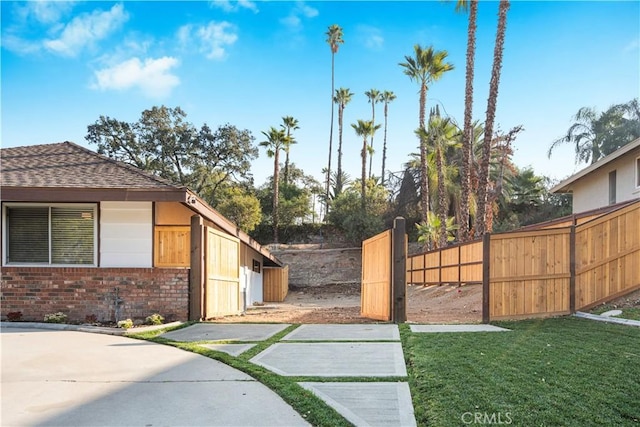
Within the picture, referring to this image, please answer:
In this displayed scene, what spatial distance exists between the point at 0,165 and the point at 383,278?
9.08m

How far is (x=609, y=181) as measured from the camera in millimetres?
17734

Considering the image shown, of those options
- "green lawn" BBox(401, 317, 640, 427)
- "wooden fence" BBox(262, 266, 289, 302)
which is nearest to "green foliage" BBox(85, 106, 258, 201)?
"wooden fence" BBox(262, 266, 289, 302)

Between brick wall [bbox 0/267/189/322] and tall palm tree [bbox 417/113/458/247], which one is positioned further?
tall palm tree [bbox 417/113/458/247]

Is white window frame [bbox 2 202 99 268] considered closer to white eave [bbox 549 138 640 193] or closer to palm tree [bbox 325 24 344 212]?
white eave [bbox 549 138 640 193]

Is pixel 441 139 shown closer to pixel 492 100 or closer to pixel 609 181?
pixel 492 100

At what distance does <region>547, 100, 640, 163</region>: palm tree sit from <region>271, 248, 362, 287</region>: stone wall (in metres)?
13.9

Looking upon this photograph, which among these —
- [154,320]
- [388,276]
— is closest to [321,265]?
[388,276]

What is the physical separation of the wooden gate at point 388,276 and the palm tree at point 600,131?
21.8 m

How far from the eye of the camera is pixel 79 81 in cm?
1579

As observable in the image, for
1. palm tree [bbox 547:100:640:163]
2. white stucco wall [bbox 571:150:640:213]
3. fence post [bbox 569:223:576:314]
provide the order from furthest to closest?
1. palm tree [bbox 547:100:640:163]
2. white stucco wall [bbox 571:150:640:213]
3. fence post [bbox 569:223:576:314]

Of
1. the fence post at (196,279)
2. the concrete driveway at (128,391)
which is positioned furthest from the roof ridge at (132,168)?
the concrete driveway at (128,391)

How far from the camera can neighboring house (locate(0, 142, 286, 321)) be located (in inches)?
379

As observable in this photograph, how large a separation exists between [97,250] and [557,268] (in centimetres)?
908

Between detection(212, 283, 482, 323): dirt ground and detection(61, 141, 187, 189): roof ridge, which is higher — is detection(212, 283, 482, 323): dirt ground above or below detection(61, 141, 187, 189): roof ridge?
below
